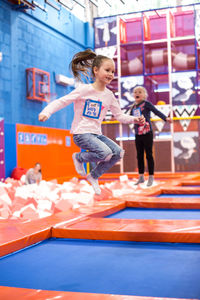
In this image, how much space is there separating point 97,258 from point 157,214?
118 centimetres

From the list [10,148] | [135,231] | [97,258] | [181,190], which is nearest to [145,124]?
[181,190]

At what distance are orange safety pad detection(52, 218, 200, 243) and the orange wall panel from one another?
14.6 ft

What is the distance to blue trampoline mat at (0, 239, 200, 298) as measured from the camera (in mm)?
1064

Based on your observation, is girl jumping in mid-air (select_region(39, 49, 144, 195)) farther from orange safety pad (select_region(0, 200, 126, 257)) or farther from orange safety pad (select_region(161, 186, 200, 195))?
orange safety pad (select_region(161, 186, 200, 195))

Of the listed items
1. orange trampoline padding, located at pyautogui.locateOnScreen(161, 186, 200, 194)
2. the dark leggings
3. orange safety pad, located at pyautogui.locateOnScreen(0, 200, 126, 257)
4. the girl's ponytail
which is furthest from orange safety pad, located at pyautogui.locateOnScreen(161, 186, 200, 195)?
the girl's ponytail

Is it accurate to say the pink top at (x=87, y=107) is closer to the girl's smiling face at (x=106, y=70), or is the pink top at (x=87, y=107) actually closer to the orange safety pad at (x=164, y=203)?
the girl's smiling face at (x=106, y=70)

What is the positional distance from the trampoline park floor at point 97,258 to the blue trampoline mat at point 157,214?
288mm

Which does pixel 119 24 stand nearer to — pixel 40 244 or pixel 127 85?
pixel 127 85

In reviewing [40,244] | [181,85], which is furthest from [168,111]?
[40,244]

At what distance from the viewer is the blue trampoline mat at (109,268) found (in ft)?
3.49

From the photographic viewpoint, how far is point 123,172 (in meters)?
8.06

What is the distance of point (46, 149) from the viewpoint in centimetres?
693

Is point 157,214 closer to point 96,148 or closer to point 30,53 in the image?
point 96,148

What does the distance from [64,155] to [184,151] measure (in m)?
2.52
